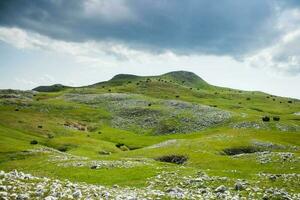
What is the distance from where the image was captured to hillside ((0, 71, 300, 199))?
1171 inches

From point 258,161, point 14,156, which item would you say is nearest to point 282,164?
point 258,161

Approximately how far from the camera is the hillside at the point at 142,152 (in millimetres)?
29734

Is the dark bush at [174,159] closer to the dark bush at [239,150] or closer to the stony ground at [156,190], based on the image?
the dark bush at [239,150]

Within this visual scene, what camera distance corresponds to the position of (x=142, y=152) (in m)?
62.4

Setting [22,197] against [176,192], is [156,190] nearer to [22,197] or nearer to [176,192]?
[176,192]

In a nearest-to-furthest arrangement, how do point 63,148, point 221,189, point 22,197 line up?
point 22,197 < point 221,189 < point 63,148

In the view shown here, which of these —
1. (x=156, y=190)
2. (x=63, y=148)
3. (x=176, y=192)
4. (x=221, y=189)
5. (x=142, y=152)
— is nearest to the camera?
(x=176, y=192)

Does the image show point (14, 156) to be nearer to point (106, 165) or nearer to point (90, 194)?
point (106, 165)

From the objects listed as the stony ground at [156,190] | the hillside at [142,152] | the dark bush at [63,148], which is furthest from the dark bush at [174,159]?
the dark bush at [63,148]

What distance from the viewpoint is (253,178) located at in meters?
36.1

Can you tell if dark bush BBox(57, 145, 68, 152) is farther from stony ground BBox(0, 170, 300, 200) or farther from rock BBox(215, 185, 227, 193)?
rock BBox(215, 185, 227, 193)

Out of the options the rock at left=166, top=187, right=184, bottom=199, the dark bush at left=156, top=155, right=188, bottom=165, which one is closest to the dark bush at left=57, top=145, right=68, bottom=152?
the dark bush at left=156, top=155, right=188, bottom=165

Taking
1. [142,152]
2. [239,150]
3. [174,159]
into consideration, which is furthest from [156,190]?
[239,150]

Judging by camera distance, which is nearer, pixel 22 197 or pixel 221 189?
pixel 22 197
